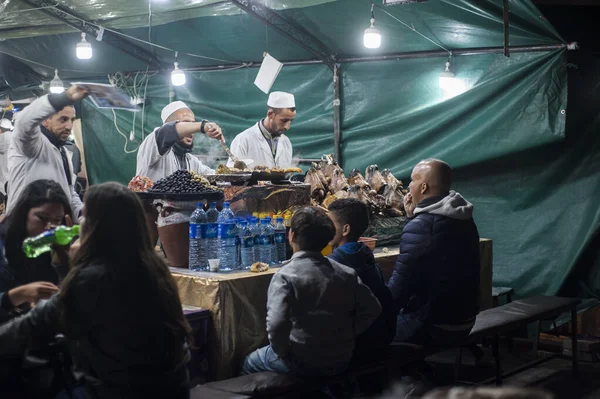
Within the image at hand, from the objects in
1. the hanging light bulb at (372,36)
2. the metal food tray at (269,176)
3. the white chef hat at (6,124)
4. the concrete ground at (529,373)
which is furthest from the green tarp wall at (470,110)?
the metal food tray at (269,176)

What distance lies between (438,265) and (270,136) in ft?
11.9

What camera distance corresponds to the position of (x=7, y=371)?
316 cm

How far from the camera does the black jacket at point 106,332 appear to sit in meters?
3.04

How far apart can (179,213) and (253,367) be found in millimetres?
1146

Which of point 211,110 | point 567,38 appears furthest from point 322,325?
point 211,110

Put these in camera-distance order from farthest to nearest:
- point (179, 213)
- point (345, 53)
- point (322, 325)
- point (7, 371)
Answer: point (345, 53) < point (179, 213) < point (322, 325) < point (7, 371)

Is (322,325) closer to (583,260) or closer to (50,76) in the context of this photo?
(583,260)

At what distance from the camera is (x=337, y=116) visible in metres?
9.05

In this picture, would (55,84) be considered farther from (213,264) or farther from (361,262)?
(361,262)

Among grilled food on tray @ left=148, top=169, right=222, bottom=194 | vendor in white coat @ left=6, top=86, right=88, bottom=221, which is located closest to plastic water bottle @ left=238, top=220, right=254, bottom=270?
grilled food on tray @ left=148, top=169, right=222, bottom=194

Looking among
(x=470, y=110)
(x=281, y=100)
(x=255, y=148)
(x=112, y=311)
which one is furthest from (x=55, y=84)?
(x=112, y=311)

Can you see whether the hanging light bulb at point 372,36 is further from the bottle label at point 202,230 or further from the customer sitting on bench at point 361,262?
the bottle label at point 202,230

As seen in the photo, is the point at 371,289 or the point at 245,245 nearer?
Result: the point at 371,289

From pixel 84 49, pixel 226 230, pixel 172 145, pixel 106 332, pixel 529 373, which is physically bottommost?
pixel 529 373
